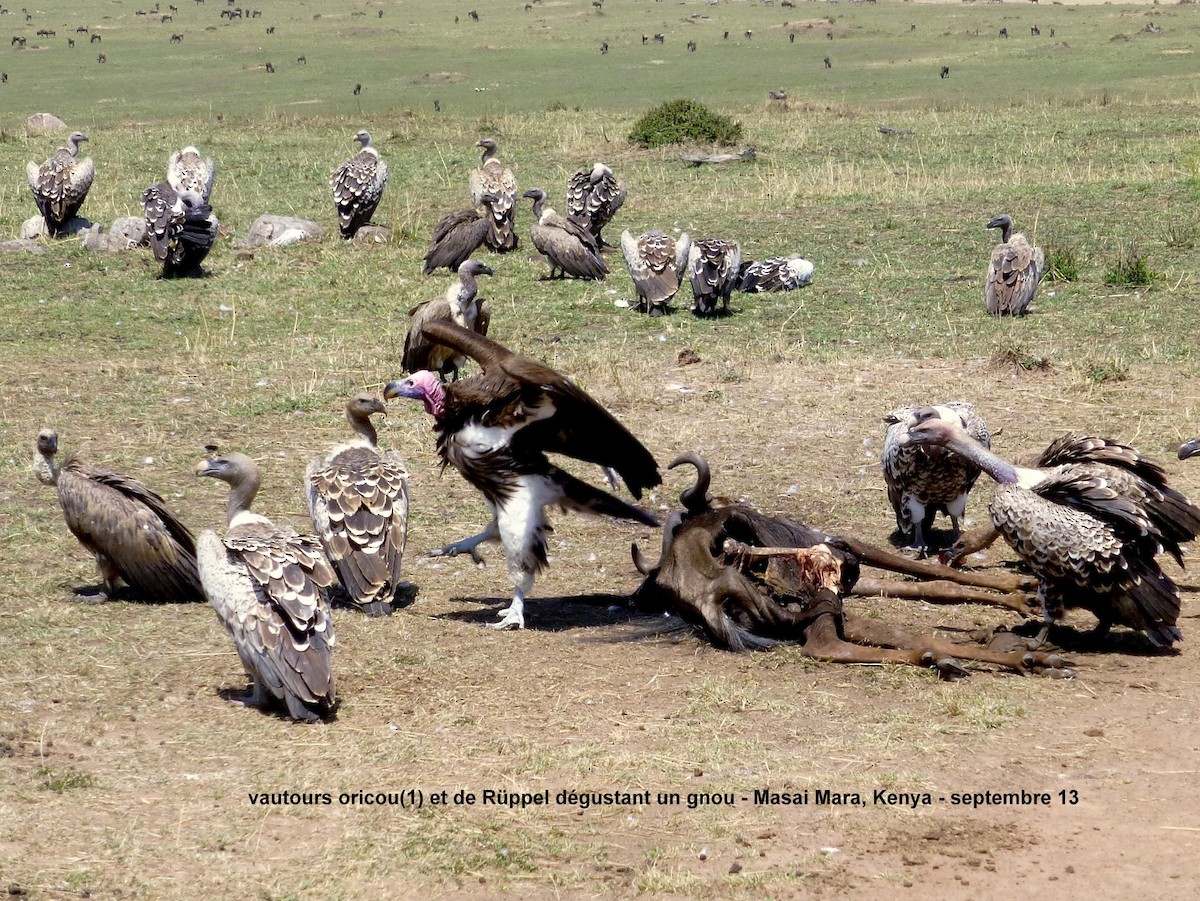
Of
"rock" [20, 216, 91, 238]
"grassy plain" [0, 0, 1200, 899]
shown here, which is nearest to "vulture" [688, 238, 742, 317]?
"grassy plain" [0, 0, 1200, 899]

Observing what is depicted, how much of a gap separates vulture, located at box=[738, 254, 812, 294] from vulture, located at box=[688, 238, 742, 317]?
597mm

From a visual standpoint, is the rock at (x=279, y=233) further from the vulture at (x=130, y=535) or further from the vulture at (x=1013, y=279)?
the vulture at (x=130, y=535)

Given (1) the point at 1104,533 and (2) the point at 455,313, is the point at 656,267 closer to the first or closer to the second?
(2) the point at 455,313

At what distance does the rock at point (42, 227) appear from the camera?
16969mm

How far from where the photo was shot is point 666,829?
15.6 feet

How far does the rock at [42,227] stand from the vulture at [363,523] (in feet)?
36.7

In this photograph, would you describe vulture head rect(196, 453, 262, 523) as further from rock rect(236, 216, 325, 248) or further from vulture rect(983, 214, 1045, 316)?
rock rect(236, 216, 325, 248)

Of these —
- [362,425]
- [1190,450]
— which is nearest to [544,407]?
[362,425]

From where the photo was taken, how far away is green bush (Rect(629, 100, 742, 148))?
77.5ft

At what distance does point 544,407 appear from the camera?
688 cm

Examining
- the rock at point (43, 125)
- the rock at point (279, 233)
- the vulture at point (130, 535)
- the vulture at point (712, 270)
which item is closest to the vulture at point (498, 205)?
the rock at point (279, 233)

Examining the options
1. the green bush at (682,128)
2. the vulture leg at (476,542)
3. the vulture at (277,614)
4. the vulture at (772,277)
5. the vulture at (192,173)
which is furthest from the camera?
the green bush at (682,128)

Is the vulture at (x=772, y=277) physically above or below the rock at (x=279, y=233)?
below

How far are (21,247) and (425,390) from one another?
11109mm
